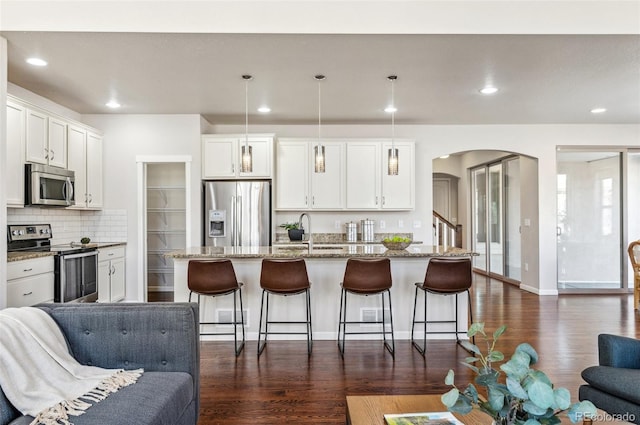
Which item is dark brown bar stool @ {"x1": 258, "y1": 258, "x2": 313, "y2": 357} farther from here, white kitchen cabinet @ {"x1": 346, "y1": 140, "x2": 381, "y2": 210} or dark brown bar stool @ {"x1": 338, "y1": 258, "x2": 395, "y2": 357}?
white kitchen cabinet @ {"x1": 346, "y1": 140, "x2": 381, "y2": 210}

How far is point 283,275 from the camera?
3441 millimetres

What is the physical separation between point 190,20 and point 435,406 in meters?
3.00

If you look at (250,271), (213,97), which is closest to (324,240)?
(250,271)

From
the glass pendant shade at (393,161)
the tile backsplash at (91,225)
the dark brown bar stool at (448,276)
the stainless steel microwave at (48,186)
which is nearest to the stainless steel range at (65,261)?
the tile backsplash at (91,225)

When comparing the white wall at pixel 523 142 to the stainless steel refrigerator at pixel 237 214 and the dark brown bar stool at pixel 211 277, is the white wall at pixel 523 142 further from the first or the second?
the dark brown bar stool at pixel 211 277

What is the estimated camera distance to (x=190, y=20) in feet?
9.53

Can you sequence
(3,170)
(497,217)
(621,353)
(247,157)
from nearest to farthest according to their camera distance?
(621,353) → (3,170) → (247,157) → (497,217)

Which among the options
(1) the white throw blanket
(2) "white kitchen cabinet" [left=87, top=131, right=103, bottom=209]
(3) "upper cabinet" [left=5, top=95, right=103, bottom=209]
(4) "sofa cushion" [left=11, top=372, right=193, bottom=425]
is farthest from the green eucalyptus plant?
(2) "white kitchen cabinet" [left=87, top=131, right=103, bottom=209]

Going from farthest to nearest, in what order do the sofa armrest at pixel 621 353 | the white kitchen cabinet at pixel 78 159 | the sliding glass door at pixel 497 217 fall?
1. the sliding glass door at pixel 497 217
2. the white kitchen cabinet at pixel 78 159
3. the sofa armrest at pixel 621 353

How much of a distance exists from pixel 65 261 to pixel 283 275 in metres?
2.29

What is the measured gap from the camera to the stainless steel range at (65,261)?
3.85 metres

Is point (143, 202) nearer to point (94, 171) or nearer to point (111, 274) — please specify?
point (94, 171)

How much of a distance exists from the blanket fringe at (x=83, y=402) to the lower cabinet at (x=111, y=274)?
3184mm

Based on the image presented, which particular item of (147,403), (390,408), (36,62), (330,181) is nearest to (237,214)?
(330,181)
